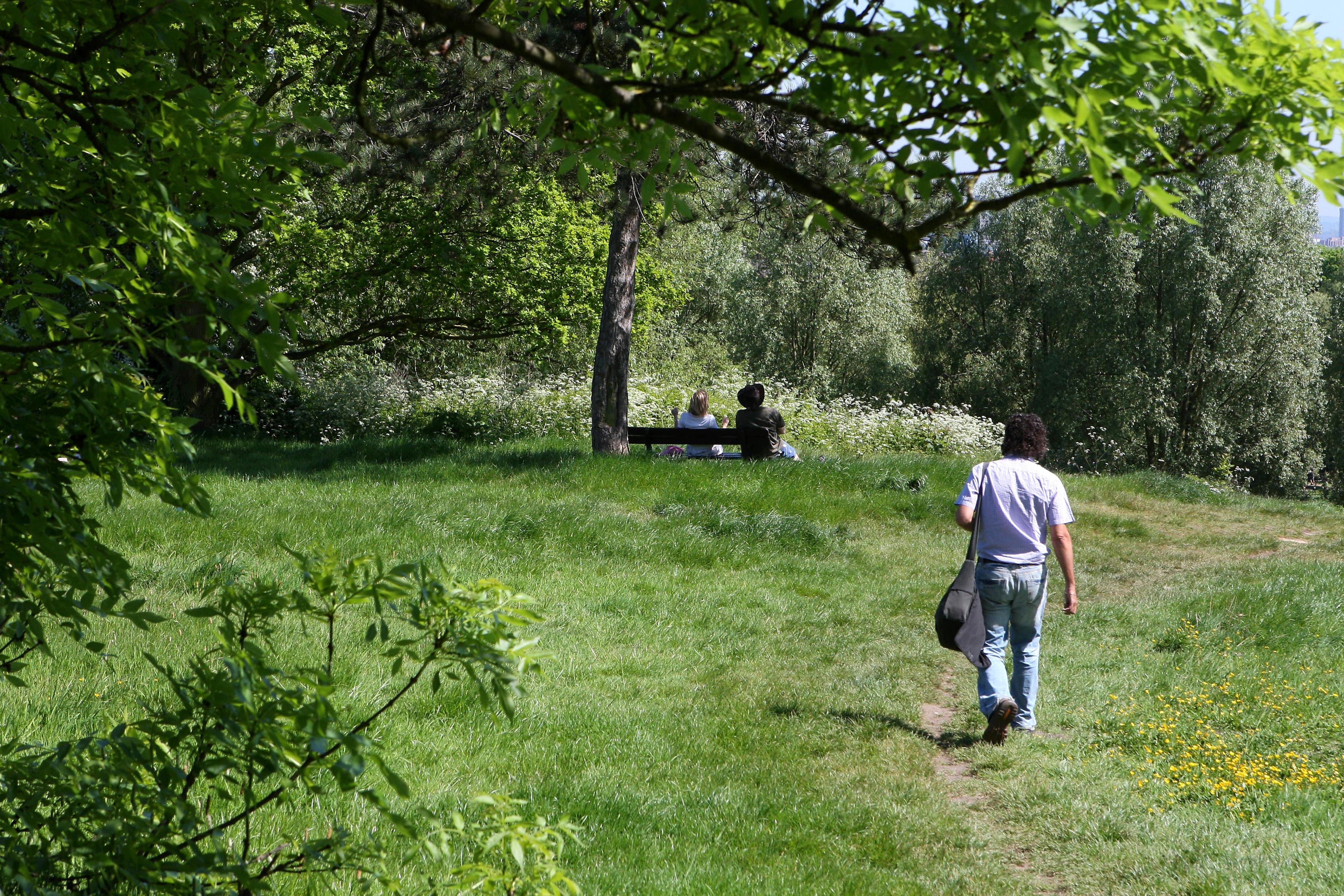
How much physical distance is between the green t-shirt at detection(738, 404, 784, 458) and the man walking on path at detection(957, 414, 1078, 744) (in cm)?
841

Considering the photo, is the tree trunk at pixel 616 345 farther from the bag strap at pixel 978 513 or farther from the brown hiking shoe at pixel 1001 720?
the brown hiking shoe at pixel 1001 720

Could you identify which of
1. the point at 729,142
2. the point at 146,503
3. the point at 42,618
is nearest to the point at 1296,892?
the point at 729,142

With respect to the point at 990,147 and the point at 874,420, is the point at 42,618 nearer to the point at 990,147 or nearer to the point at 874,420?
the point at 990,147

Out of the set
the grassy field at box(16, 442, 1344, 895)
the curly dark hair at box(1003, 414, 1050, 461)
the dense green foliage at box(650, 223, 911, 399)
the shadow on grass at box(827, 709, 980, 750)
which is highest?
the dense green foliage at box(650, 223, 911, 399)

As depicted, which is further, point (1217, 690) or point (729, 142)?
point (1217, 690)

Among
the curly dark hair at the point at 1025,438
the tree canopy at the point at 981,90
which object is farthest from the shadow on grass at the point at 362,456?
the tree canopy at the point at 981,90

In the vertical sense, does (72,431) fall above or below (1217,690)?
above

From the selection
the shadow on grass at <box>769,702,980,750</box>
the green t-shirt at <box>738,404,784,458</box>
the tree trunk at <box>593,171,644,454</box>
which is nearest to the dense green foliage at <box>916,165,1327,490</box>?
the green t-shirt at <box>738,404,784,458</box>

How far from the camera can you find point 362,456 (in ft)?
47.6

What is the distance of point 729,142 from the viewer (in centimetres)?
197

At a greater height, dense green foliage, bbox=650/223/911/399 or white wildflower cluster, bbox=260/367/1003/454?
dense green foliage, bbox=650/223/911/399

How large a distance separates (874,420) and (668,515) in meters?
12.3

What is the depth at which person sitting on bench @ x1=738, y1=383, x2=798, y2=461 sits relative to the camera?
14969mm

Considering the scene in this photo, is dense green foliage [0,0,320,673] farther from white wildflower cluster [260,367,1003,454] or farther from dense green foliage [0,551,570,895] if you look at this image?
white wildflower cluster [260,367,1003,454]
